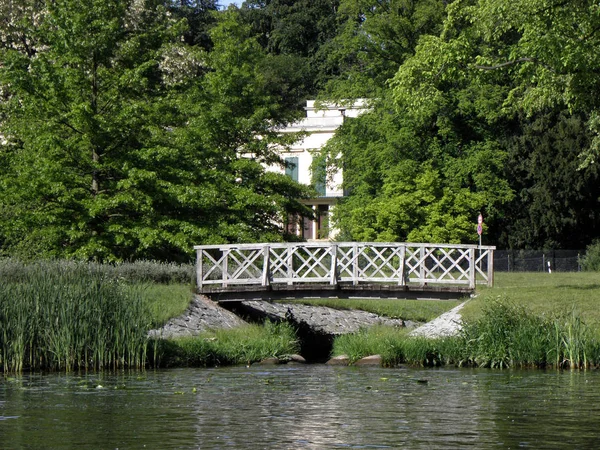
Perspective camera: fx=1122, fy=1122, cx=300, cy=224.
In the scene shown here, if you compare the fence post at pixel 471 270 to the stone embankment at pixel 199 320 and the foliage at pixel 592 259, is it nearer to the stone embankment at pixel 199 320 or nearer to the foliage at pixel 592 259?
the stone embankment at pixel 199 320

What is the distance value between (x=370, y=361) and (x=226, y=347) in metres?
3.27

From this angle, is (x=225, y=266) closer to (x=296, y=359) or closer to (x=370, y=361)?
(x=296, y=359)

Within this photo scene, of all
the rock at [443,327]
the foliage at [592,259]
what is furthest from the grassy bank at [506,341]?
the foliage at [592,259]

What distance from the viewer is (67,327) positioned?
68.2 feet

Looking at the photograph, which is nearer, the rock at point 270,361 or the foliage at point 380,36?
the rock at point 270,361

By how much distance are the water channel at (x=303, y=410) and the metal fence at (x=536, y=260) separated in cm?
2988

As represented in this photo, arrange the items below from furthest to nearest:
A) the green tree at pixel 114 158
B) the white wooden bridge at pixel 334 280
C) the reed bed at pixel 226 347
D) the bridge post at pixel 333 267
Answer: the green tree at pixel 114 158 < the bridge post at pixel 333 267 < the white wooden bridge at pixel 334 280 < the reed bed at pixel 226 347

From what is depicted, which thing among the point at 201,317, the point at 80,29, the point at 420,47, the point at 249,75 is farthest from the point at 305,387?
the point at 249,75

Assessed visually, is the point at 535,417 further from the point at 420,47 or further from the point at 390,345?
the point at 420,47

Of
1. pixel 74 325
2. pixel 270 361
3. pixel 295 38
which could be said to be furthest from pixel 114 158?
pixel 295 38

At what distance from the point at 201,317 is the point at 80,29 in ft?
40.4

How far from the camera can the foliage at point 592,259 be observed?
1884 inches

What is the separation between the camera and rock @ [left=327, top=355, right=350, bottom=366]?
24500 millimetres

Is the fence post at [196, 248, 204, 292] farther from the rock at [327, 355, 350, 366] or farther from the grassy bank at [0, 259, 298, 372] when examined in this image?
the grassy bank at [0, 259, 298, 372]
